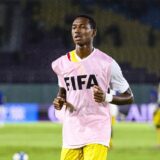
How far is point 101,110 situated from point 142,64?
27.7 m

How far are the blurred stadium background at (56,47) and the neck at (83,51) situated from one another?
788 inches

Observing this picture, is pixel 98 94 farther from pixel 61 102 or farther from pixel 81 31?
pixel 81 31

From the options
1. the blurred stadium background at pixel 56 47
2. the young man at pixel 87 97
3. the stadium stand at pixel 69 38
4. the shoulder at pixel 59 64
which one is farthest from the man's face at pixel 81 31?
the stadium stand at pixel 69 38

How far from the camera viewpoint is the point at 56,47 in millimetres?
34000

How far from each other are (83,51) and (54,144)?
11.4 m

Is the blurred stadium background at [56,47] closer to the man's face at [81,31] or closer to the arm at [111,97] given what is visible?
the arm at [111,97]

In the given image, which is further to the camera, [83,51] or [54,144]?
[54,144]

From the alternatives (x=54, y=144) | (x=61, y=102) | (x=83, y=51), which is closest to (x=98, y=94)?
(x=61, y=102)

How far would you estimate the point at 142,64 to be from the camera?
33594 millimetres

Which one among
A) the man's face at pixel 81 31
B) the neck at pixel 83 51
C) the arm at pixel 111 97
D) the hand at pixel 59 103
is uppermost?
the man's face at pixel 81 31

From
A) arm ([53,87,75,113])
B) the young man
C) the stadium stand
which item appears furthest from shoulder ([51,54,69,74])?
the stadium stand

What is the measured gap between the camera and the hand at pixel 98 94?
5.65 metres

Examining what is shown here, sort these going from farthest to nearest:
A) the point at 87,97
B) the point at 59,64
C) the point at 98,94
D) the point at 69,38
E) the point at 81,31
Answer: the point at 69,38, the point at 59,64, the point at 87,97, the point at 81,31, the point at 98,94

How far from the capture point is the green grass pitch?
1402 cm
